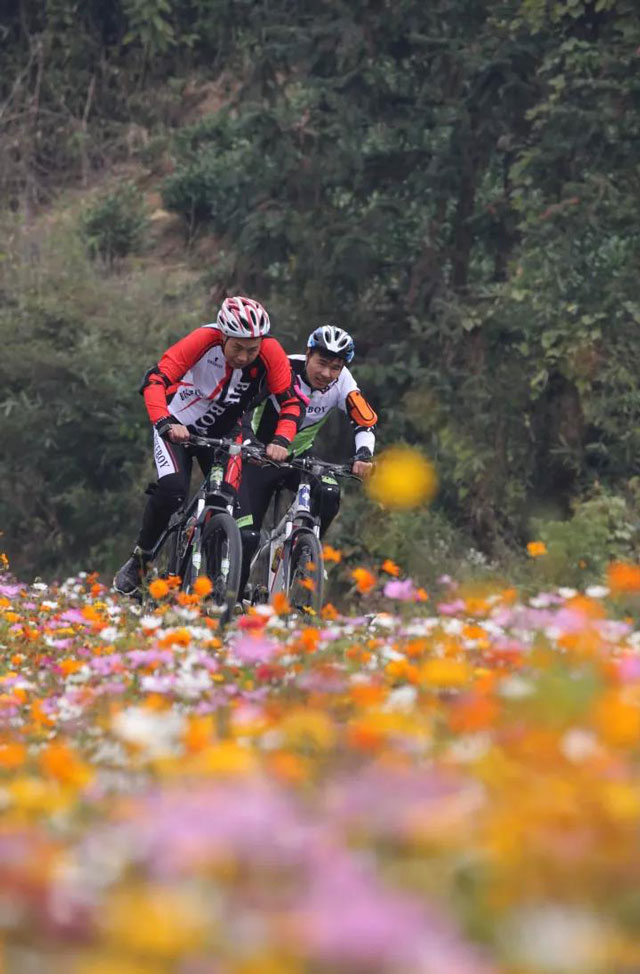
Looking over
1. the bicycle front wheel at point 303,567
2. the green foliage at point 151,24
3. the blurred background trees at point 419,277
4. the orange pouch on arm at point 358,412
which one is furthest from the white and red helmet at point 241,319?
the green foliage at point 151,24

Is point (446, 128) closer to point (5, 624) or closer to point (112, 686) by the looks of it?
point (5, 624)

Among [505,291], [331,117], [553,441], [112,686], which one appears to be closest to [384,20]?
[331,117]

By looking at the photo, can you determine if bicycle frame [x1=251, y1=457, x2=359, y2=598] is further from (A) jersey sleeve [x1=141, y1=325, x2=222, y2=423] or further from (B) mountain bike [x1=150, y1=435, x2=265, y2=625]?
(A) jersey sleeve [x1=141, y1=325, x2=222, y2=423]

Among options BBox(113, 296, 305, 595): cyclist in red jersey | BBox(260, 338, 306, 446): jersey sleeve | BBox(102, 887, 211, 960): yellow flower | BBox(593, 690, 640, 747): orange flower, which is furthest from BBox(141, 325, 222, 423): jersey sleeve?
BBox(102, 887, 211, 960): yellow flower

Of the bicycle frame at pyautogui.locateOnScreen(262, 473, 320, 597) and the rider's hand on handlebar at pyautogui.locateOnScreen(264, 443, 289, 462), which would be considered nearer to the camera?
the rider's hand on handlebar at pyautogui.locateOnScreen(264, 443, 289, 462)

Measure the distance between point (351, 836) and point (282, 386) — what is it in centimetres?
803

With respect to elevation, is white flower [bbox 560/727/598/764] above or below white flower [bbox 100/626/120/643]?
above

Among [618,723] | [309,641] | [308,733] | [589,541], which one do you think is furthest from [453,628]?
[589,541]

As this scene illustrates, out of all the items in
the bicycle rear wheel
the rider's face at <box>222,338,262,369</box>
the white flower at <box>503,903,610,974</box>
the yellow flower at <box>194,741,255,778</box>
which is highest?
the rider's face at <box>222,338,262,369</box>

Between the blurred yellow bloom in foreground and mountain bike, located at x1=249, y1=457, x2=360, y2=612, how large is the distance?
30.1ft

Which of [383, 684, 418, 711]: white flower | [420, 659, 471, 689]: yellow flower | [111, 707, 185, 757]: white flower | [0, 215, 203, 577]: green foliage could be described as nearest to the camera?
[111, 707, 185, 757]: white flower

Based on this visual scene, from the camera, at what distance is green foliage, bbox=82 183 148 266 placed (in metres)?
31.2

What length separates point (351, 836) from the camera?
8.59ft

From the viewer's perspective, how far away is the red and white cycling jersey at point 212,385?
10281 mm
